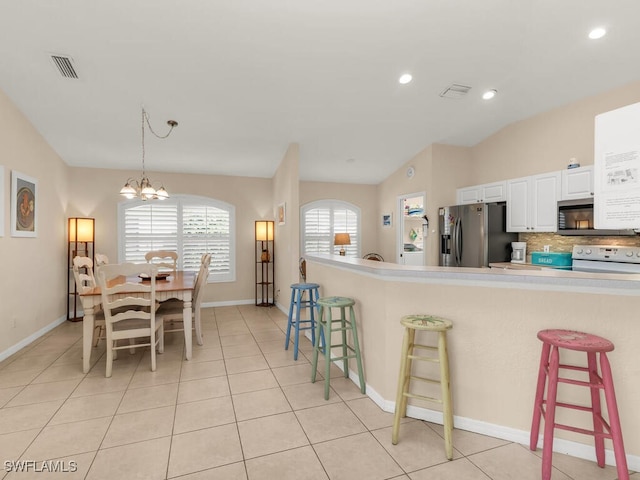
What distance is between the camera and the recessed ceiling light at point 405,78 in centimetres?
350

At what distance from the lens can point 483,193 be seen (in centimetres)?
498

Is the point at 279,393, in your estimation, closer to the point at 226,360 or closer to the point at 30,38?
the point at 226,360

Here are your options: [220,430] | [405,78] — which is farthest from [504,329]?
[405,78]

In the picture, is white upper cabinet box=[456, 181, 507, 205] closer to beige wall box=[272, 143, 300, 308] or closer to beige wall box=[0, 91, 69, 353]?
beige wall box=[272, 143, 300, 308]

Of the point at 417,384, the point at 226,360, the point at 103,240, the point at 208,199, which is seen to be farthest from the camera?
the point at 208,199

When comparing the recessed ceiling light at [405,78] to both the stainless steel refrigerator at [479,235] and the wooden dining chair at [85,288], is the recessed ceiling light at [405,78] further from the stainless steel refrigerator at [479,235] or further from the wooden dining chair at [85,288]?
the wooden dining chair at [85,288]

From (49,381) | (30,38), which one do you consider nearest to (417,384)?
(49,381)

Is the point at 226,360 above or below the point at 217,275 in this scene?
below

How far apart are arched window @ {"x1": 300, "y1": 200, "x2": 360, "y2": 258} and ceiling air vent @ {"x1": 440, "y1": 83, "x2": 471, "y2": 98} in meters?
3.22

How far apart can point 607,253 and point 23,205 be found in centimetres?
681

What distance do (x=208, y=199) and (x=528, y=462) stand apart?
5679mm

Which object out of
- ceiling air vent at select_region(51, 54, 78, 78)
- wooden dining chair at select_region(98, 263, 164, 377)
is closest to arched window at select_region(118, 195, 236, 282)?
wooden dining chair at select_region(98, 263, 164, 377)

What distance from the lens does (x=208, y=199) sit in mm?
6031

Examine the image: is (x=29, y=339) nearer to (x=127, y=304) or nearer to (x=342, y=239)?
(x=127, y=304)
